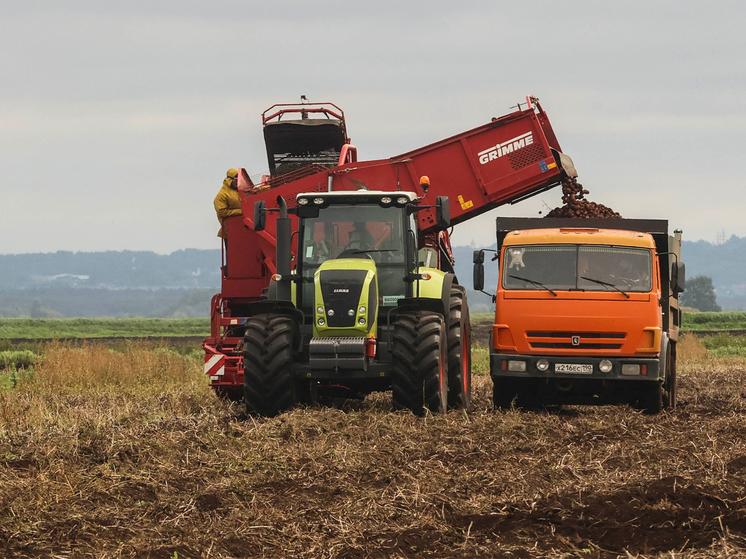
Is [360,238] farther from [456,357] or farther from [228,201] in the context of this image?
[228,201]

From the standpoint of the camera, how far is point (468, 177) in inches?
640

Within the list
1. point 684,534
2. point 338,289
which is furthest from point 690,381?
point 684,534

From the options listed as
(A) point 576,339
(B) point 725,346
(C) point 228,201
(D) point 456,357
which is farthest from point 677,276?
(B) point 725,346

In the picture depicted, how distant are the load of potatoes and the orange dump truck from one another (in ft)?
6.89

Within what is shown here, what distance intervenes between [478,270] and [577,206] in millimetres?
3126

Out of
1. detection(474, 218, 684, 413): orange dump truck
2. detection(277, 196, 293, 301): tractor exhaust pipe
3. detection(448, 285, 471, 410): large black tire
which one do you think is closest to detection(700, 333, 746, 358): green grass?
detection(474, 218, 684, 413): orange dump truck

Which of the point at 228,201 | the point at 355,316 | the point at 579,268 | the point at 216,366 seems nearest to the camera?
the point at 355,316

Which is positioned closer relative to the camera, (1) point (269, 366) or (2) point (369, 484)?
(2) point (369, 484)

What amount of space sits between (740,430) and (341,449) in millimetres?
4869

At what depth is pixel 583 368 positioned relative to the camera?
1336 cm

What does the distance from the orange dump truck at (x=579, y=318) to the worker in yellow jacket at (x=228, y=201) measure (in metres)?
4.01

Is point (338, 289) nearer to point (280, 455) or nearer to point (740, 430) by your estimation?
point (280, 455)

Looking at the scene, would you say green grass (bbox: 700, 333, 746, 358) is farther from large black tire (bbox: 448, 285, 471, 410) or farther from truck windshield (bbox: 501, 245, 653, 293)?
large black tire (bbox: 448, 285, 471, 410)

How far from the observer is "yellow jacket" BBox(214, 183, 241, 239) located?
1591 centimetres
